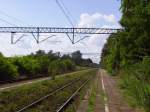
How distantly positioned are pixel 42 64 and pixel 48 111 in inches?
2738

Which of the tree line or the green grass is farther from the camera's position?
the tree line

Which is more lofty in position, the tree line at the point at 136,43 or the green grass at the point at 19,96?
the tree line at the point at 136,43

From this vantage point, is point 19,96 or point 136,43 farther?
point 136,43

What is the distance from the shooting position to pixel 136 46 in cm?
3572

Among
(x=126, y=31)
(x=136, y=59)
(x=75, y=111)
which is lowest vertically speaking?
(x=75, y=111)

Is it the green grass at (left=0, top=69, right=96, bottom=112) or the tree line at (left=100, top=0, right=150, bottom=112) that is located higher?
the tree line at (left=100, top=0, right=150, bottom=112)

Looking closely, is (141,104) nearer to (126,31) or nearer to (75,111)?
(75,111)

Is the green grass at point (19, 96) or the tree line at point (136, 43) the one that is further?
the tree line at point (136, 43)

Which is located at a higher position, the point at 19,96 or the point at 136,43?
the point at 136,43

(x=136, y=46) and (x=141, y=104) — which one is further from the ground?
(x=136, y=46)

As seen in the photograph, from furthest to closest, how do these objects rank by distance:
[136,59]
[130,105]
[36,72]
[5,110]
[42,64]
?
[42,64] < [36,72] < [136,59] < [130,105] < [5,110]

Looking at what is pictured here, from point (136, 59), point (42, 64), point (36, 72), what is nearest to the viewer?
point (136, 59)

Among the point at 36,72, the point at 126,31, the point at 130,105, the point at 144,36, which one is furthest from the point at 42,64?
the point at 130,105

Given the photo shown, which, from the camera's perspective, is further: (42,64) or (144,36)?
(42,64)
